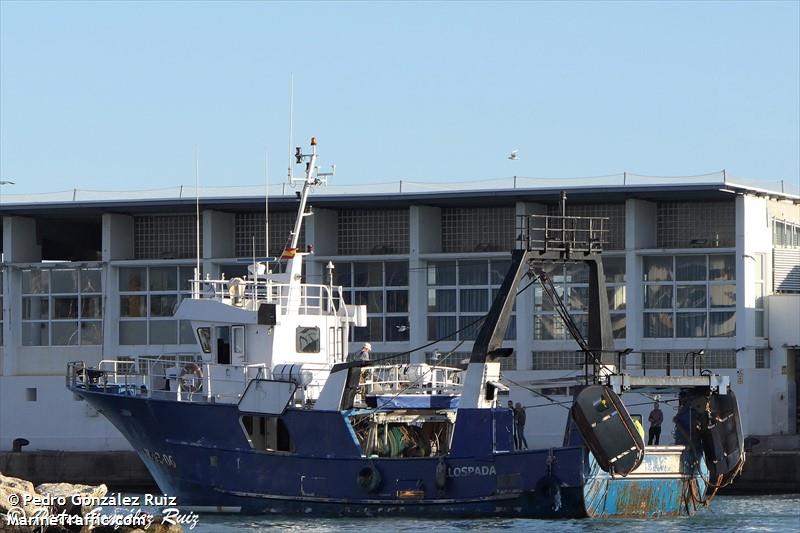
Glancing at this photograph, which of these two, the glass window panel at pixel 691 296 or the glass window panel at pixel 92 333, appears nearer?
the glass window panel at pixel 691 296

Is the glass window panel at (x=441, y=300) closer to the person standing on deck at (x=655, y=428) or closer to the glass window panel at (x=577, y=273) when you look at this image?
the glass window panel at (x=577, y=273)

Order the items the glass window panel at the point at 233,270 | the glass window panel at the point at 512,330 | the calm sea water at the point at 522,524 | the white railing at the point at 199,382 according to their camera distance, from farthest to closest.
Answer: the glass window panel at the point at 233,270, the glass window panel at the point at 512,330, the white railing at the point at 199,382, the calm sea water at the point at 522,524

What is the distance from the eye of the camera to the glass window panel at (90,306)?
1982 inches

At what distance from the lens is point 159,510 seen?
111 feet

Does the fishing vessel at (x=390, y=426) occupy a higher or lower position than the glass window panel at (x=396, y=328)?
lower

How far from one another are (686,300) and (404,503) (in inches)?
593

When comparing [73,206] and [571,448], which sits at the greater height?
[73,206]

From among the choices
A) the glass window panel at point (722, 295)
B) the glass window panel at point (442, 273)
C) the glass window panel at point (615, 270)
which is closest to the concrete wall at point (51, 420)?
the glass window panel at point (442, 273)

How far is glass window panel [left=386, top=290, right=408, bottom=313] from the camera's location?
4825 centimetres

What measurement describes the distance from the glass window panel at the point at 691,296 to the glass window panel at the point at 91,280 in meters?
15.9

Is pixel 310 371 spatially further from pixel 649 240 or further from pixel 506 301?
pixel 649 240

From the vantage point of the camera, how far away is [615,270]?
4678cm

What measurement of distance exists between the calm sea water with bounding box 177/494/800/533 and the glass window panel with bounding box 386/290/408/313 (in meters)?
14.6

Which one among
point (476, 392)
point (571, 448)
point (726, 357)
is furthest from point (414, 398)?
point (726, 357)
